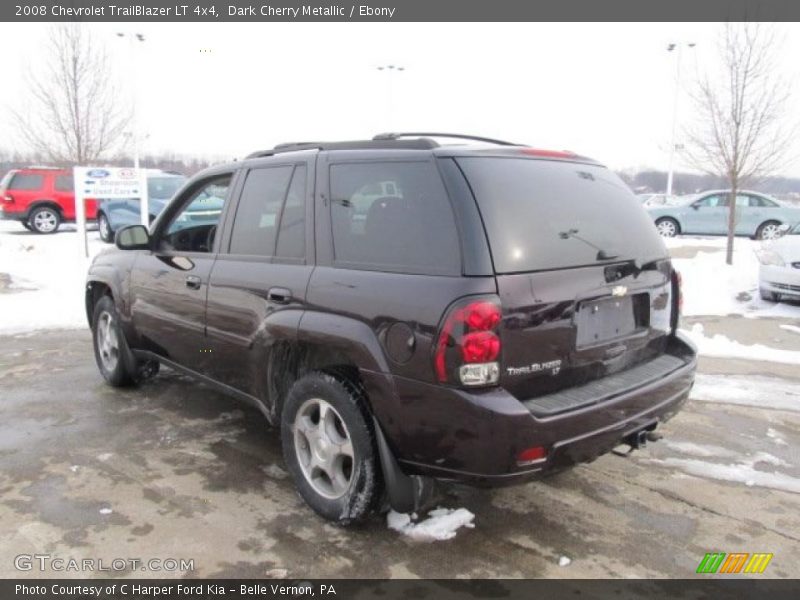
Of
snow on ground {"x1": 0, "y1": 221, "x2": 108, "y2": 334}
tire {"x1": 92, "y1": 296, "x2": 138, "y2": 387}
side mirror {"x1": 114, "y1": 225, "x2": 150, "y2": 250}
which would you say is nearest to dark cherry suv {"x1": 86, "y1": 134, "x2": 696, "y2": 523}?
side mirror {"x1": 114, "y1": 225, "x2": 150, "y2": 250}

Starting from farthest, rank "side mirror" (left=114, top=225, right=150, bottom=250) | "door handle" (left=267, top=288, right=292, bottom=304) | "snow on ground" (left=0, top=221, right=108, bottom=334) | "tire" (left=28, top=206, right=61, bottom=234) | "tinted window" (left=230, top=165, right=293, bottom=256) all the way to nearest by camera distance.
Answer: "tire" (left=28, top=206, right=61, bottom=234) → "snow on ground" (left=0, top=221, right=108, bottom=334) → "side mirror" (left=114, top=225, right=150, bottom=250) → "tinted window" (left=230, top=165, right=293, bottom=256) → "door handle" (left=267, top=288, right=292, bottom=304)

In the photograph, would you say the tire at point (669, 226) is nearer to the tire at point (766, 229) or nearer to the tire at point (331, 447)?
the tire at point (766, 229)

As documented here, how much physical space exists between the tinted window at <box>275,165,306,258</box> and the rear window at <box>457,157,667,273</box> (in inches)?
39.5

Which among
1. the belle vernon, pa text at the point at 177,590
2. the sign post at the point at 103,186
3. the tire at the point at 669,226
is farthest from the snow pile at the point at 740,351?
the tire at the point at 669,226

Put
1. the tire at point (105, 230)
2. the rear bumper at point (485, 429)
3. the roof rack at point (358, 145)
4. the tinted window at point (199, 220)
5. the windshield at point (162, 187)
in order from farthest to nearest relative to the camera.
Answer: the tire at point (105, 230) < the windshield at point (162, 187) < the tinted window at point (199, 220) < the roof rack at point (358, 145) < the rear bumper at point (485, 429)

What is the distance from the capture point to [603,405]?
2.79 m

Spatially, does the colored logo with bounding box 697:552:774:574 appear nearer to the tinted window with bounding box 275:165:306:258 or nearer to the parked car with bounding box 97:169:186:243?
the tinted window with bounding box 275:165:306:258

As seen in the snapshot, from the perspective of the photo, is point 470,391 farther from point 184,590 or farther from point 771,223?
point 771,223

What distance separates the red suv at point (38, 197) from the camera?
18.6 m

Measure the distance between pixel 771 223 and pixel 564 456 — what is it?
720 inches

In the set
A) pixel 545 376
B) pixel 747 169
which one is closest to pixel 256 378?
pixel 545 376

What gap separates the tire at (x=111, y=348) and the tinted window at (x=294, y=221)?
2.30 meters

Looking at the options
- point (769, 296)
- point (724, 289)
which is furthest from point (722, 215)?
point (769, 296)

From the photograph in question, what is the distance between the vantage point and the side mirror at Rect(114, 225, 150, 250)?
4605 mm
